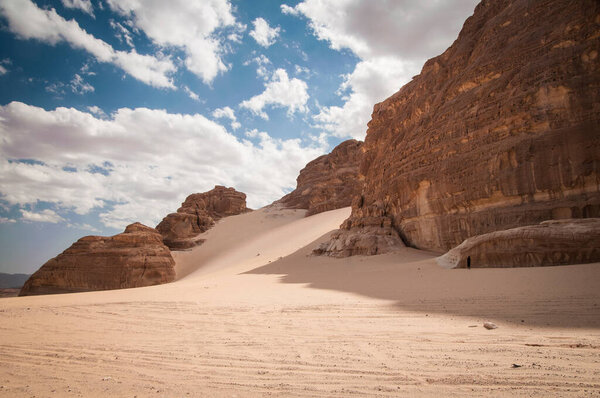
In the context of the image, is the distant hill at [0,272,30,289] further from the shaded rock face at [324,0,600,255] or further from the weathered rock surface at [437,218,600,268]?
the weathered rock surface at [437,218,600,268]

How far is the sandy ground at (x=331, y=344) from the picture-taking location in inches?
96.3

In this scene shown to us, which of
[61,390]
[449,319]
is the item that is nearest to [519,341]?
[449,319]

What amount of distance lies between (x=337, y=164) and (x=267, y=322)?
134 feet

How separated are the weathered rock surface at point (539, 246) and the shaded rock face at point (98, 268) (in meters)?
20.0

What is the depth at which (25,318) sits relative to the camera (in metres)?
5.84

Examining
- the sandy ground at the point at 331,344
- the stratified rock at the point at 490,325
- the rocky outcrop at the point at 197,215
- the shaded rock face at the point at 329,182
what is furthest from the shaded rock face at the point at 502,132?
the rocky outcrop at the point at 197,215

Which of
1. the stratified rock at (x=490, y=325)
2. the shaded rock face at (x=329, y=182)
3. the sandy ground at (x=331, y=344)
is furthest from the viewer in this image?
the shaded rock face at (x=329, y=182)

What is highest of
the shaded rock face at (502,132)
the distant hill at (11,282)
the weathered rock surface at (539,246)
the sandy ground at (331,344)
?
the shaded rock face at (502,132)

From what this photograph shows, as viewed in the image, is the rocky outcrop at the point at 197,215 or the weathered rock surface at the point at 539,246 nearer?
the weathered rock surface at the point at 539,246

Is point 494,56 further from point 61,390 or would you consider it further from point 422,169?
point 61,390

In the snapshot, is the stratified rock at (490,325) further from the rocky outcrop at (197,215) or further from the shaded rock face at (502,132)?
the rocky outcrop at (197,215)

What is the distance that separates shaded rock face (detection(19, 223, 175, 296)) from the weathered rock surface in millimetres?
19986

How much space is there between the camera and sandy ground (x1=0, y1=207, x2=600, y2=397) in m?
2.45

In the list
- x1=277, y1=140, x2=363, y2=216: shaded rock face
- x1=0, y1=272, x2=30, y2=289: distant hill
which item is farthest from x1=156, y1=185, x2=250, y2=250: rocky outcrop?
x1=0, y1=272, x2=30, y2=289: distant hill
